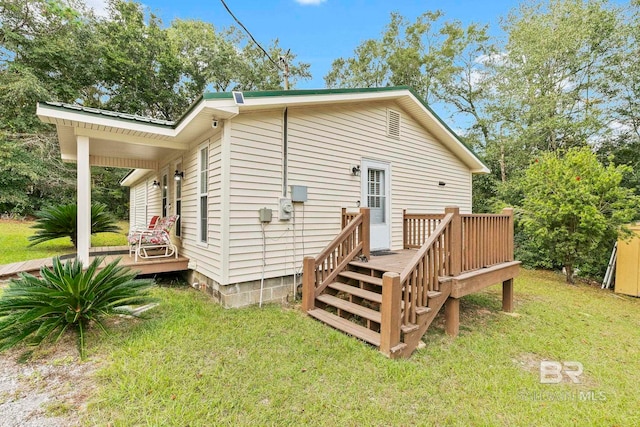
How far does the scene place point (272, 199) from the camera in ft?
15.9

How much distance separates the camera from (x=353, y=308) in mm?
3873

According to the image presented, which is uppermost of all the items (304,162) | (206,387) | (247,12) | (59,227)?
(247,12)

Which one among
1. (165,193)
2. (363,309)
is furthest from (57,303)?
(165,193)

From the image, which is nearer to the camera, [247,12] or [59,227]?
[247,12]

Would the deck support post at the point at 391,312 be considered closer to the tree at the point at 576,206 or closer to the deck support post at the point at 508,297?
the deck support post at the point at 508,297

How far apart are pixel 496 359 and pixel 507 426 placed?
119 cm

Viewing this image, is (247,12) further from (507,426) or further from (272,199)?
(507,426)

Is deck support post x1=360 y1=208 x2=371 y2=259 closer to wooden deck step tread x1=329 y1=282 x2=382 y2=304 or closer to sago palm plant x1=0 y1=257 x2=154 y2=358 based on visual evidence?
wooden deck step tread x1=329 y1=282 x2=382 y2=304

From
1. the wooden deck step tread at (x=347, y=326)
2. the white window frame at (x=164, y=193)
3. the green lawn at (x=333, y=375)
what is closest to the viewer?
the green lawn at (x=333, y=375)

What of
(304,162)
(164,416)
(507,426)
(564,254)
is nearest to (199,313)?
(164,416)

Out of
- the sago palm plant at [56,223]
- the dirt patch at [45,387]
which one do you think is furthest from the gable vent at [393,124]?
the sago palm plant at [56,223]

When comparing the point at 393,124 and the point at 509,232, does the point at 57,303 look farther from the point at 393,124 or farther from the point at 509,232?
the point at 393,124

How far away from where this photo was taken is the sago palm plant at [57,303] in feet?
9.23

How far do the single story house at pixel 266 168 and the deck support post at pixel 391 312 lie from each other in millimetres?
2289
